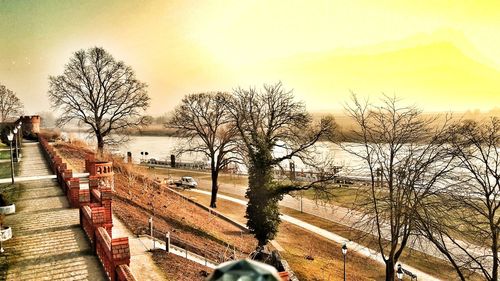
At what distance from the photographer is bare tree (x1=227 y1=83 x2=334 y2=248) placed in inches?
847

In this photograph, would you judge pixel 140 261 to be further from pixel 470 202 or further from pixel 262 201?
pixel 470 202

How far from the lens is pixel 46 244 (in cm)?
1158

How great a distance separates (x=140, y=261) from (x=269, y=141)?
11685 mm

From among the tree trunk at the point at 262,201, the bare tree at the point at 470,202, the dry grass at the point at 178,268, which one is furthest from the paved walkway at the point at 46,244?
the bare tree at the point at 470,202

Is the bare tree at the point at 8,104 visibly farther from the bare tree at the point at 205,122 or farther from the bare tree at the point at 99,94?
the bare tree at the point at 205,122

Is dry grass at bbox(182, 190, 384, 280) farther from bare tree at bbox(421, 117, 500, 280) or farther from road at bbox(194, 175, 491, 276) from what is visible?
bare tree at bbox(421, 117, 500, 280)

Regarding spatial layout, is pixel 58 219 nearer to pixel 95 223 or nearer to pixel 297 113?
pixel 95 223

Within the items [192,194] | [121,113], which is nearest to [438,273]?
[192,194]

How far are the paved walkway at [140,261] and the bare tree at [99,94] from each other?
19.8 m

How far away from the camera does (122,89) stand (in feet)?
117

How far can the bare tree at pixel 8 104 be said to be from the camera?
49.9 m

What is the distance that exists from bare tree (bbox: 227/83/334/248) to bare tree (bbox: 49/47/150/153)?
41.9 ft

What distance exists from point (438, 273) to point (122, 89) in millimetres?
30283

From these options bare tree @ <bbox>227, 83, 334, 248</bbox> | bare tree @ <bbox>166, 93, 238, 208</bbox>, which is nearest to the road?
bare tree @ <bbox>227, 83, 334, 248</bbox>
